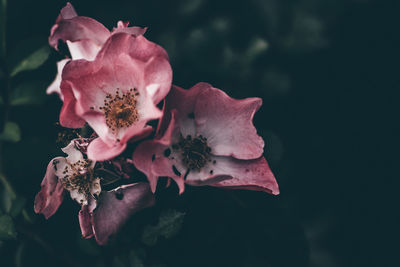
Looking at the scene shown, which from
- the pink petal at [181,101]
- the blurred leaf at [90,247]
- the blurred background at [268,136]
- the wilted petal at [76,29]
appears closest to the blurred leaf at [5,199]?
the blurred background at [268,136]

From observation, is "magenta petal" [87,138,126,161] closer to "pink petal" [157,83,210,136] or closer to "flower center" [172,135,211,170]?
"pink petal" [157,83,210,136]

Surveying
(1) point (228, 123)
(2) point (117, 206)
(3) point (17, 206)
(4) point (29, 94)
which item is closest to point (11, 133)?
(4) point (29, 94)

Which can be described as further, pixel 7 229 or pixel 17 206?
pixel 17 206

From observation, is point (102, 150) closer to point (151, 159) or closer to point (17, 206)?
point (151, 159)

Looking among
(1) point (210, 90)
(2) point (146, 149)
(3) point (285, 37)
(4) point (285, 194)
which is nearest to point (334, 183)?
(4) point (285, 194)

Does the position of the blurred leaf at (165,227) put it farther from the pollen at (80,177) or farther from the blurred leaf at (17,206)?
the blurred leaf at (17,206)
